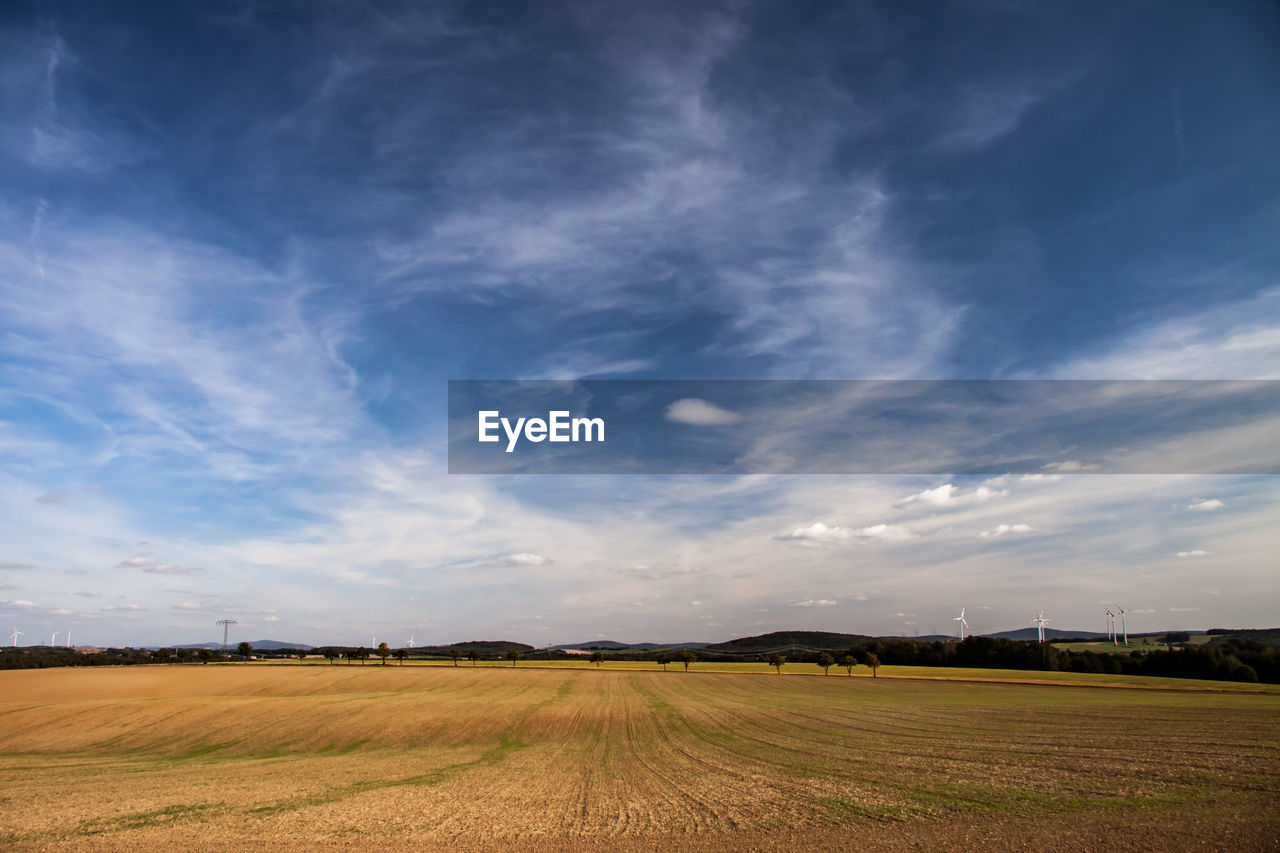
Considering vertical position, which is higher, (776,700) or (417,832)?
(417,832)

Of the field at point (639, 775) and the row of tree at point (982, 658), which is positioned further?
the row of tree at point (982, 658)

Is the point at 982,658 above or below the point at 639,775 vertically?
below

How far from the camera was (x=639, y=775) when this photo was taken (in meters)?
28.7

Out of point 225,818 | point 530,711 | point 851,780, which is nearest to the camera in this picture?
point 225,818

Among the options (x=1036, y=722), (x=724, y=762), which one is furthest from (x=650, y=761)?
(x=1036, y=722)

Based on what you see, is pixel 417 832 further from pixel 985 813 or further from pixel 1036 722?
pixel 1036 722

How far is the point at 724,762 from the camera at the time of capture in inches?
1230

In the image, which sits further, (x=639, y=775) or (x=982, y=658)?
(x=982, y=658)

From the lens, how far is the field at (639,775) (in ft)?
62.9

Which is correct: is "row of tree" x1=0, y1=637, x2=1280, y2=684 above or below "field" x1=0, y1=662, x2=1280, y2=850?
below

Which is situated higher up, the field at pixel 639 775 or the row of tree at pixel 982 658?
the field at pixel 639 775

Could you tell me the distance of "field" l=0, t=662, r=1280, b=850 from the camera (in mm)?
19172

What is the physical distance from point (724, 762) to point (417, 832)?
51.6 ft

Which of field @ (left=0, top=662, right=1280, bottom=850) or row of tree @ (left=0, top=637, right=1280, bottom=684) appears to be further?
row of tree @ (left=0, top=637, right=1280, bottom=684)
